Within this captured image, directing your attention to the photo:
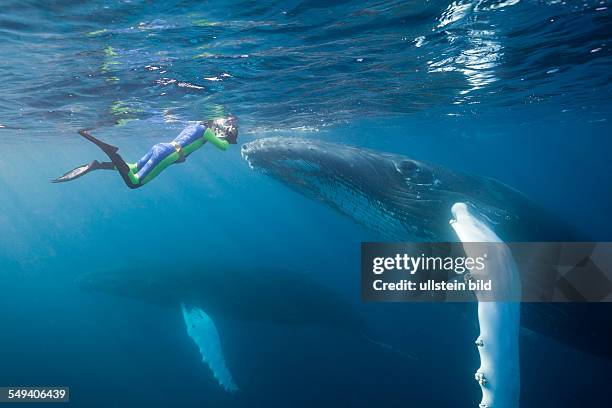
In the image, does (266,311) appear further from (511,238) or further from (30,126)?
(30,126)

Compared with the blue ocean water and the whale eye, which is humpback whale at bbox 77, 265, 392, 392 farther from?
the whale eye

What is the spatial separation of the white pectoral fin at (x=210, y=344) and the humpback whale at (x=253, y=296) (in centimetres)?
102

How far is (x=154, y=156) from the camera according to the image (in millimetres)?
7852

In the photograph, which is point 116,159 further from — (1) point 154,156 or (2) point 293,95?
(2) point 293,95

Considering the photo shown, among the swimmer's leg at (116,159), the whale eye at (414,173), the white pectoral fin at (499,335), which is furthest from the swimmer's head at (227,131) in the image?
the white pectoral fin at (499,335)

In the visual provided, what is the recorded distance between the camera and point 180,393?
60.9 ft

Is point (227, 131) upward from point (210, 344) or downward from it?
upward

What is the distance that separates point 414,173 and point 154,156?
521cm

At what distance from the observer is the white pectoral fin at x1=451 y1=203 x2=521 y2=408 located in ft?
16.3

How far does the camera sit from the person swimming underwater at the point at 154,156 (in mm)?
6973

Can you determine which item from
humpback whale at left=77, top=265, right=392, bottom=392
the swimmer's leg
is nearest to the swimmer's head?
the swimmer's leg

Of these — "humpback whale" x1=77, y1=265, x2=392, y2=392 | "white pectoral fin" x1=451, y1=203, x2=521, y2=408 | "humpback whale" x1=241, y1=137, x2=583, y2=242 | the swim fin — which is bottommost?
"humpback whale" x1=77, y1=265, x2=392, y2=392

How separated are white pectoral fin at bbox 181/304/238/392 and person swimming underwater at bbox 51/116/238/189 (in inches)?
317

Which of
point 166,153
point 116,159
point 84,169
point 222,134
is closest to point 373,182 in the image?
point 222,134
